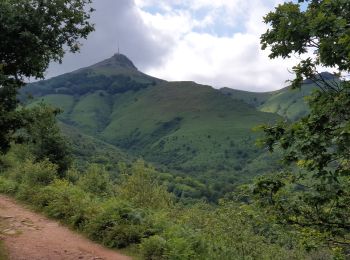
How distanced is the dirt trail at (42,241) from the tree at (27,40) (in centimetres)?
382

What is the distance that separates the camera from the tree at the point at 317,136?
6.23 metres

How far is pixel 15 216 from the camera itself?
59.7 ft

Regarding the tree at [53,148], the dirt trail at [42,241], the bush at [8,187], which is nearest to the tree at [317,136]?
the dirt trail at [42,241]

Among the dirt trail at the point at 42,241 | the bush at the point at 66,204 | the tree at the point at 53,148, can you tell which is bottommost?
the dirt trail at the point at 42,241

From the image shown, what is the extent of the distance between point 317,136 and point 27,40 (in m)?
8.08

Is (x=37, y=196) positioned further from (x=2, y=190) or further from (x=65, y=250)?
(x=65, y=250)

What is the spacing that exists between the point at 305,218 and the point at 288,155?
140 cm

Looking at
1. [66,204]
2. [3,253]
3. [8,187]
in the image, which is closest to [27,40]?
[3,253]

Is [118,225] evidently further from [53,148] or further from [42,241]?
[53,148]

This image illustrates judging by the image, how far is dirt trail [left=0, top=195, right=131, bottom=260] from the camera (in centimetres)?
1352

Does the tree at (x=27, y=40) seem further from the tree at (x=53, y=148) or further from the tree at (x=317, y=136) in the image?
the tree at (x=53, y=148)

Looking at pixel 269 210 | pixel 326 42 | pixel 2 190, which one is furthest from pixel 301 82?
pixel 2 190

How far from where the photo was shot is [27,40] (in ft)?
35.1

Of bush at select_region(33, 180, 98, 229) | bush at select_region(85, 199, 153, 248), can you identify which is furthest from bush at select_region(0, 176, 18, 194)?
bush at select_region(85, 199, 153, 248)
